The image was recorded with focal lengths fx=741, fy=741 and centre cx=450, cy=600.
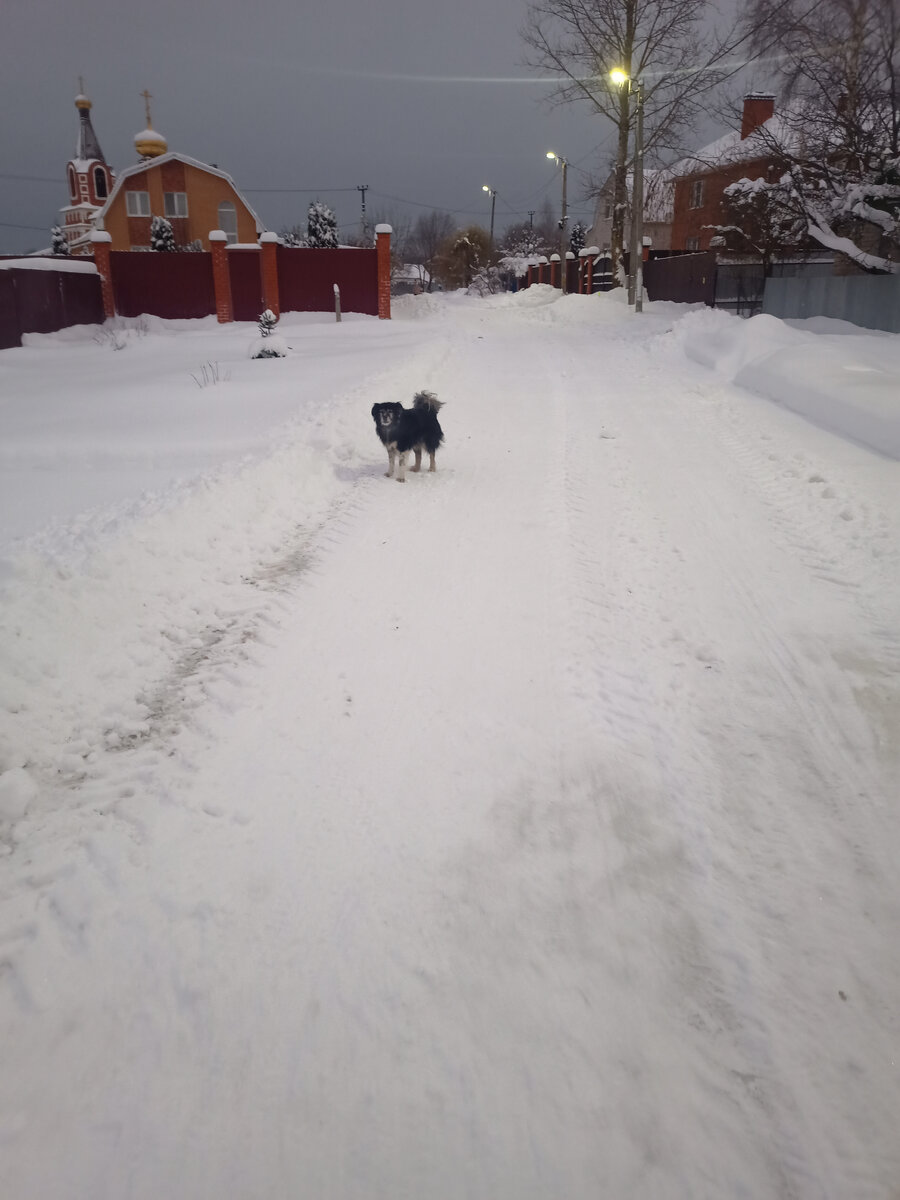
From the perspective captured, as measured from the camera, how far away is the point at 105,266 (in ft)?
85.6

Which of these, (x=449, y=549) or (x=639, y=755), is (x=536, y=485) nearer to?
(x=449, y=549)

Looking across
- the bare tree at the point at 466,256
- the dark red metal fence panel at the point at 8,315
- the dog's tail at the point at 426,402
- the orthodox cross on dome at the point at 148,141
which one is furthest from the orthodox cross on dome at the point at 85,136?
the dog's tail at the point at 426,402

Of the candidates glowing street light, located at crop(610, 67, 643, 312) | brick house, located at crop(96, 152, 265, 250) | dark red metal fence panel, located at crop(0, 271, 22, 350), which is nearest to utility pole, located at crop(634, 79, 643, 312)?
glowing street light, located at crop(610, 67, 643, 312)

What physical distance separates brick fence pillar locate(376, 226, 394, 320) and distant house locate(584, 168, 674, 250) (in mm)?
12473

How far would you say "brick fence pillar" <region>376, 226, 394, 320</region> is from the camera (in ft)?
87.4

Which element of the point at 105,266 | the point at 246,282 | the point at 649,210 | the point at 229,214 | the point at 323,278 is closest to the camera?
the point at 105,266

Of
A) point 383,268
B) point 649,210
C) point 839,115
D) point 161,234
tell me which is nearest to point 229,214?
point 161,234

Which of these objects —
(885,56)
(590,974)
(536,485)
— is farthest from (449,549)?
(885,56)

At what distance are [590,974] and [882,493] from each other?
6.18 metres

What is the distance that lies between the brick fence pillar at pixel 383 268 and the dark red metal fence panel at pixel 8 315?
39.5ft

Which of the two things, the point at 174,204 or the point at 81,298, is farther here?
the point at 174,204

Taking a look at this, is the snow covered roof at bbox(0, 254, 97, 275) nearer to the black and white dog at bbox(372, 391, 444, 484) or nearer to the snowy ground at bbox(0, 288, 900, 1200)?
the snowy ground at bbox(0, 288, 900, 1200)

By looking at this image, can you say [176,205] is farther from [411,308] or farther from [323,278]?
[323,278]

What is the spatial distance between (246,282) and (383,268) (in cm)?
501
